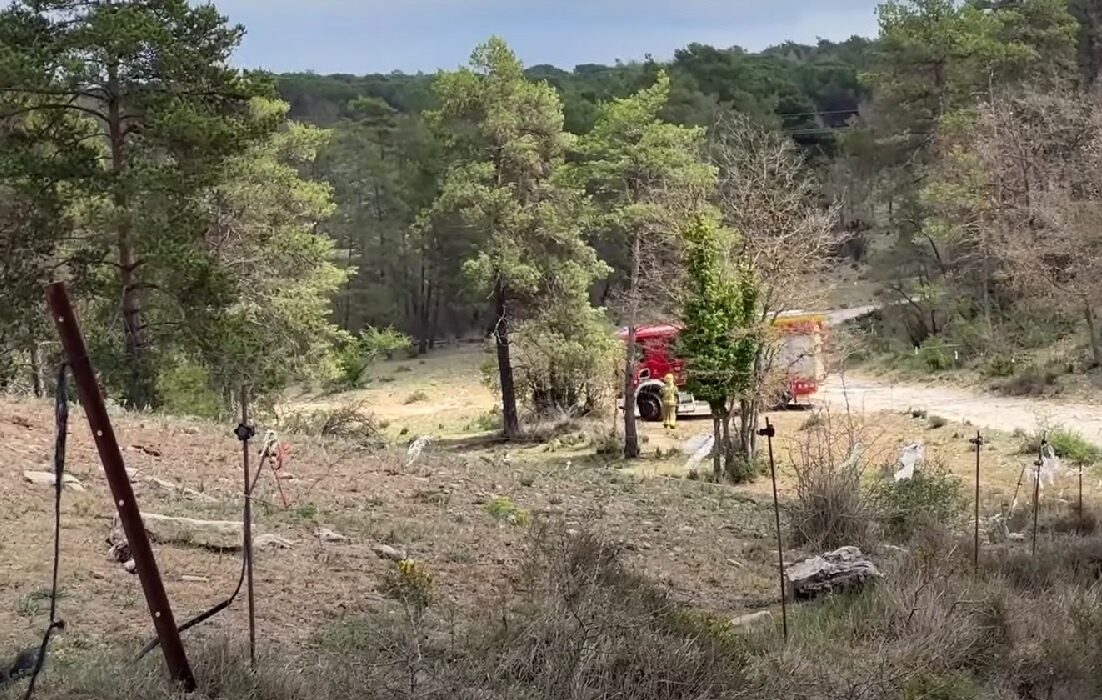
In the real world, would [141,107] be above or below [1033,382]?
above

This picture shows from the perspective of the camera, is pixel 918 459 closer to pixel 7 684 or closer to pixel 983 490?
pixel 983 490

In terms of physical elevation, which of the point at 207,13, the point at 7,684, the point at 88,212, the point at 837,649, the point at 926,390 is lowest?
the point at 926,390

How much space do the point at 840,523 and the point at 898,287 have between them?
84.9 feet

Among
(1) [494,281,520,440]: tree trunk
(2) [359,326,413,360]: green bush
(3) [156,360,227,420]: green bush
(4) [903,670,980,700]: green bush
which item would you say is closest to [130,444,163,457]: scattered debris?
(4) [903,670,980,700]: green bush

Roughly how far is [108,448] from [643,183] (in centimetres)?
1887

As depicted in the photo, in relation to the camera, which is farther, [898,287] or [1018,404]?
[898,287]

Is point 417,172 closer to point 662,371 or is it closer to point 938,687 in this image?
point 662,371

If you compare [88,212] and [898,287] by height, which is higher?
[88,212]

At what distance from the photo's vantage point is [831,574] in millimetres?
7180

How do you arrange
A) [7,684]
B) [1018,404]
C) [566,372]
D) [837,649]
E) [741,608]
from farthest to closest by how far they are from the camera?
[566,372]
[1018,404]
[741,608]
[837,649]
[7,684]

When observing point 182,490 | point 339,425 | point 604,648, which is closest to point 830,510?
point 182,490

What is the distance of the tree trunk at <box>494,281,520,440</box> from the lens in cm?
2358

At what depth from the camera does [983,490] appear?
46.5 feet

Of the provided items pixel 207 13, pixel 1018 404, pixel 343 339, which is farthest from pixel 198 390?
pixel 1018 404
